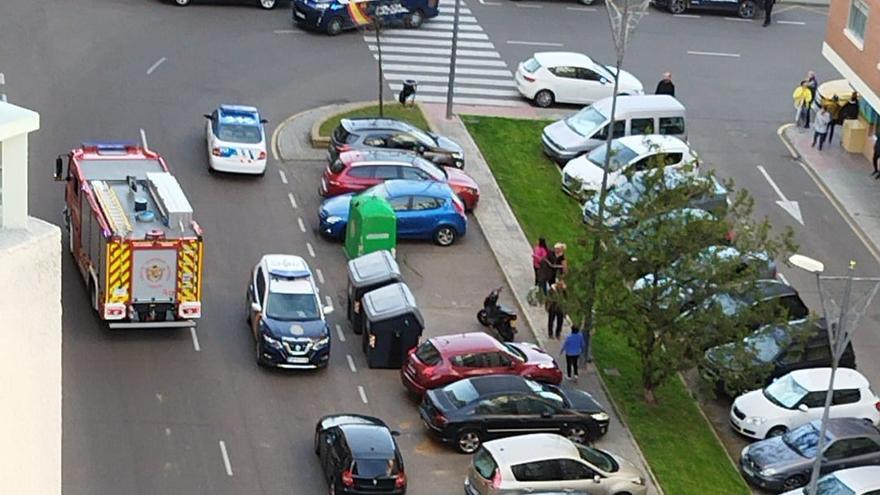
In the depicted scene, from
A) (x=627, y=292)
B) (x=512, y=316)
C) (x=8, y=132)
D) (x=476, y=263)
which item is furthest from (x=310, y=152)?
(x=8, y=132)

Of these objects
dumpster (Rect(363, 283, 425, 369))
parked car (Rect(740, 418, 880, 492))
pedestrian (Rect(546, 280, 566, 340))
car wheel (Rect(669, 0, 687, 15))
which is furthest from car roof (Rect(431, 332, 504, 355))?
car wheel (Rect(669, 0, 687, 15))

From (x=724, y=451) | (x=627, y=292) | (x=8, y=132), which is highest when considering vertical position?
(x=8, y=132)

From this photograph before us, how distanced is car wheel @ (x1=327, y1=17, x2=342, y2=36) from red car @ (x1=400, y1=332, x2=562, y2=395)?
21725 mm

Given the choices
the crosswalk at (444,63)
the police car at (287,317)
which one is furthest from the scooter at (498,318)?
the crosswalk at (444,63)

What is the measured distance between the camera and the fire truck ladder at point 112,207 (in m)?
32.9

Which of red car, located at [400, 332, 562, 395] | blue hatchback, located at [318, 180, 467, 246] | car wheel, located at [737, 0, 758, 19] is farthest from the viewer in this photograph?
car wheel, located at [737, 0, 758, 19]

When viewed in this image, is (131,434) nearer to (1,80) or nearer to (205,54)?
(1,80)

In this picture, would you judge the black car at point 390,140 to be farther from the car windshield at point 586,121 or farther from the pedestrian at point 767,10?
the pedestrian at point 767,10

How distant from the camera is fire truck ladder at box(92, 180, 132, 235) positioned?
3288 cm

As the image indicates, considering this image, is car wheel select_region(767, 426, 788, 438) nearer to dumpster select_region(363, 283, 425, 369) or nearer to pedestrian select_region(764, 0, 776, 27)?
dumpster select_region(363, 283, 425, 369)

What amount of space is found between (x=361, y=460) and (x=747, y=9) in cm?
3500

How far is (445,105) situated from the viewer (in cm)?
4875

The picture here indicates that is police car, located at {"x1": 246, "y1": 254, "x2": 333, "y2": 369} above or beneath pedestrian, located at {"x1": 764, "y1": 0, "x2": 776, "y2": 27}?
beneath

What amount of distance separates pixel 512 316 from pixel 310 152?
1117 cm
